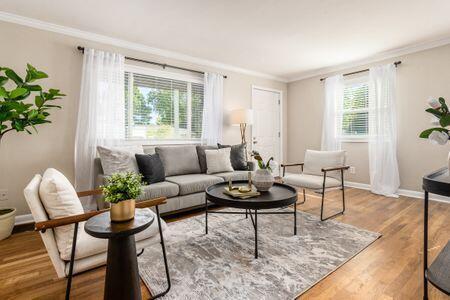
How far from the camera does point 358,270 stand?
72.0 inches

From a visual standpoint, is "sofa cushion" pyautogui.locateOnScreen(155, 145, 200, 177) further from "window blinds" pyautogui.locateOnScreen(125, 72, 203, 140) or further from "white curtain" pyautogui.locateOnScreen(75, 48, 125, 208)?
"white curtain" pyautogui.locateOnScreen(75, 48, 125, 208)

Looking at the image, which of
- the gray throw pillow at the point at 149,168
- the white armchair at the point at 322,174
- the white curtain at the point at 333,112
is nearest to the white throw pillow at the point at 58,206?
the gray throw pillow at the point at 149,168

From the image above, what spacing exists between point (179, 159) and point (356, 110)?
3561 mm

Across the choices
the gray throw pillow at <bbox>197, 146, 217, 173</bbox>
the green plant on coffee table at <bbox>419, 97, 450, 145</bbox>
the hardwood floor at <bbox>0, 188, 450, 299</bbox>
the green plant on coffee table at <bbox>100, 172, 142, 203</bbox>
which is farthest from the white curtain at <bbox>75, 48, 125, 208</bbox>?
the green plant on coffee table at <bbox>419, 97, 450, 145</bbox>

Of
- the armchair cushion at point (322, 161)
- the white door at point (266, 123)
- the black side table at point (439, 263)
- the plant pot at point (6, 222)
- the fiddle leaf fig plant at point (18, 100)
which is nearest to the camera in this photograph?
the black side table at point (439, 263)

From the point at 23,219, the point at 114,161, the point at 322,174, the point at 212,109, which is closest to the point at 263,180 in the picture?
the point at 322,174

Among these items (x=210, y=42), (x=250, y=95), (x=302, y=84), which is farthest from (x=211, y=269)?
(x=302, y=84)

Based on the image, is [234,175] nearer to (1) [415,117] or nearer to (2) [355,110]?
(2) [355,110]

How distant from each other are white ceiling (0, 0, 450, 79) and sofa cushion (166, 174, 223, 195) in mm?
2014

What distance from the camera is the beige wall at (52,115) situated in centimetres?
277

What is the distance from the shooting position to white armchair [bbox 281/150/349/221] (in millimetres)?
2934

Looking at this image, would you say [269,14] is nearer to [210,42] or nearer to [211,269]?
[210,42]

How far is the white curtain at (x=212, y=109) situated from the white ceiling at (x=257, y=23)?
0.46 metres

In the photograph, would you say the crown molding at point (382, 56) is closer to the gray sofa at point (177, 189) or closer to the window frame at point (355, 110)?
the window frame at point (355, 110)
